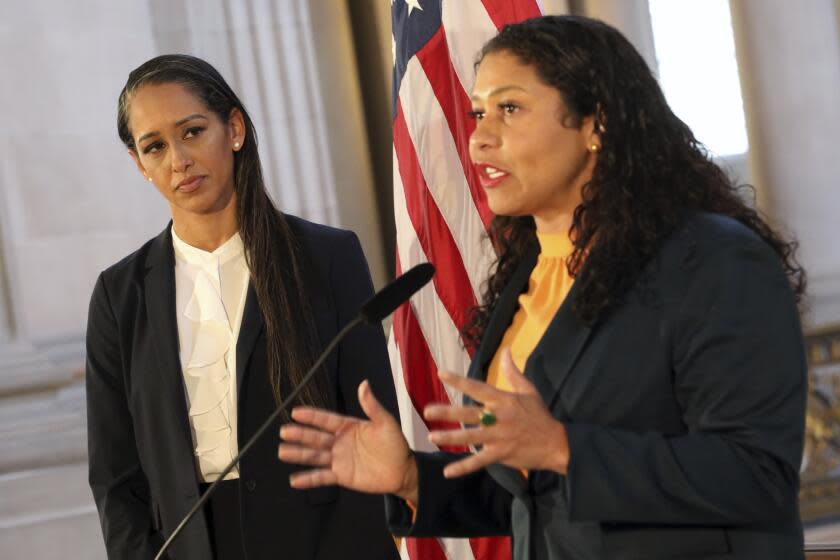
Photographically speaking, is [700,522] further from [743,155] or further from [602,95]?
[743,155]

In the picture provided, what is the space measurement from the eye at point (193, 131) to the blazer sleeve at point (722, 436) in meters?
1.16

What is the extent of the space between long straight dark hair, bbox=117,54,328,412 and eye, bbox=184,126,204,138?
53 mm

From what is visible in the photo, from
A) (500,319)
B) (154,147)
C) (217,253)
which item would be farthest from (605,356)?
(154,147)

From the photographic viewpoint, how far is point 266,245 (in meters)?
2.24

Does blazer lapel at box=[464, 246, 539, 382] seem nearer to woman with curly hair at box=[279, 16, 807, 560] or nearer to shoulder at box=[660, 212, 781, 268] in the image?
woman with curly hair at box=[279, 16, 807, 560]

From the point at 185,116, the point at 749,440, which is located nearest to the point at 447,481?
the point at 749,440

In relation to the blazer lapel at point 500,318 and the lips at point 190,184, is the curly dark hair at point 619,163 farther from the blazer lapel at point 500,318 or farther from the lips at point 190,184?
the lips at point 190,184

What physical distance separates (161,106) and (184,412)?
620mm

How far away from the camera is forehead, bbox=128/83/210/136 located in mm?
2256

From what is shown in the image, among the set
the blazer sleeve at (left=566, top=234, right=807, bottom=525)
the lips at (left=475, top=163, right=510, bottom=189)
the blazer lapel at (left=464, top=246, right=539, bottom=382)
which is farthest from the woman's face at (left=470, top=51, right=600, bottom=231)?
the blazer sleeve at (left=566, top=234, right=807, bottom=525)

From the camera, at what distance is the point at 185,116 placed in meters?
Answer: 2.26

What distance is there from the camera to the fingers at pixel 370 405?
5.04ft

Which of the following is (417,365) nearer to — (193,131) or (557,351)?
(193,131)

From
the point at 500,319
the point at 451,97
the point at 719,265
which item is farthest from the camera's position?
the point at 451,97
